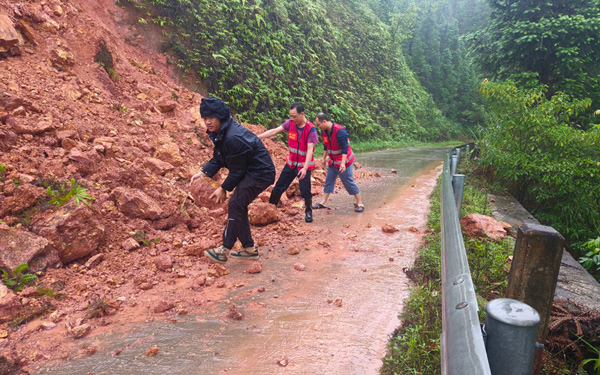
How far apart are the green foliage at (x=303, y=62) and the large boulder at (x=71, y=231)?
7.28 m

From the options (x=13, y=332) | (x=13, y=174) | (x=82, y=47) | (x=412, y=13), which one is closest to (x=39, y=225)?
(x=13, y=174)

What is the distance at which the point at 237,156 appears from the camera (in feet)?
13.0

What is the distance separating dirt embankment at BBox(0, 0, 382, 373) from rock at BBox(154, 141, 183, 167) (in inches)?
1.0

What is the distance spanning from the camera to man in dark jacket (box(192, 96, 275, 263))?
12.8 feet

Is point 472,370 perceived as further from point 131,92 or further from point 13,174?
point 131,92

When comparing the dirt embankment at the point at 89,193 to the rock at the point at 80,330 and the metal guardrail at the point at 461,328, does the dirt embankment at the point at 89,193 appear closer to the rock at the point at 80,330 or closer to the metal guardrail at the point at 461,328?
the rock at the point at 80,330

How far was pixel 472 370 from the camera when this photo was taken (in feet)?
3.49

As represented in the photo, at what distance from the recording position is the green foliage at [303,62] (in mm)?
10906

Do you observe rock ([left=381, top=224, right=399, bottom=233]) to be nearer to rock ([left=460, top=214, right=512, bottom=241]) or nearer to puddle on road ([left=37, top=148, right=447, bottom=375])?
puddle on road ([left=37, top=148, right=447, bottom=375])

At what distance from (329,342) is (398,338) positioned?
535mm

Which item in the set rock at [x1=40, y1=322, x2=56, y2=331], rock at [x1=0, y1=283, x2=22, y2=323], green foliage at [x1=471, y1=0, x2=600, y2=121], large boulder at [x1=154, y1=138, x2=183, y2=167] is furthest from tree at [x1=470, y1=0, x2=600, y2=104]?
rock at [x1=0, y1=283, x2=22, y2=323]

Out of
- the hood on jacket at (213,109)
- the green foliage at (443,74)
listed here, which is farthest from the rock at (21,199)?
the green foliage at (443,74)

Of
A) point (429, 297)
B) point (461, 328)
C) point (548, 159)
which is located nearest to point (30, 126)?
point (429, 297)

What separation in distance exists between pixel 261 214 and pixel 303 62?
13072mm
